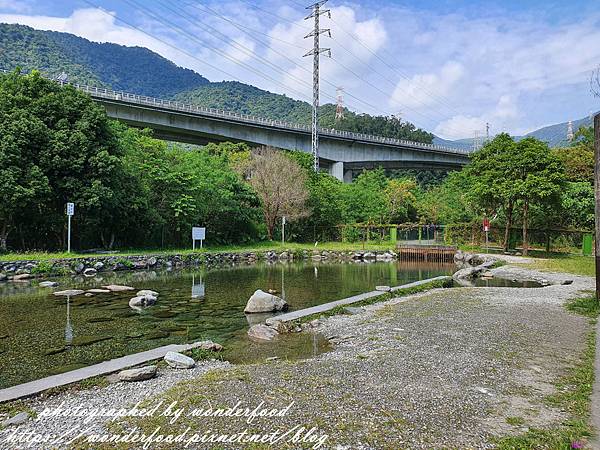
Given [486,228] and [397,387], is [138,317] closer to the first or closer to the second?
[397,387]

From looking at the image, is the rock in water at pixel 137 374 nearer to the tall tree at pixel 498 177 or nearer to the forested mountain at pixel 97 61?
the tall tree at pixel 498 177

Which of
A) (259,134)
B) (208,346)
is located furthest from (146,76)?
(208,346)

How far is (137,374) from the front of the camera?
5277 millimetres

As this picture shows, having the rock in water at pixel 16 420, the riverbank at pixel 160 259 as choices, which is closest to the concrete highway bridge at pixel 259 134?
the riverbank at pixel 160 259

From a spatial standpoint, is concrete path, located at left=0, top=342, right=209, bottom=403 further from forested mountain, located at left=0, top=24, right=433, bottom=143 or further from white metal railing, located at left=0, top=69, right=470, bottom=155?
forested mountain, located at left=0, top=24, right=433, bottom=143

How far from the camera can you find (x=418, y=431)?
11.8 feet

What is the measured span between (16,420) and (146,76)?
11673 centimetres

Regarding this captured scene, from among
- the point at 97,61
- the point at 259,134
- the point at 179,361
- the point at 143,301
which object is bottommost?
the point at 143,301

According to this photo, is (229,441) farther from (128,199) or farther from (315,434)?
(128,199)

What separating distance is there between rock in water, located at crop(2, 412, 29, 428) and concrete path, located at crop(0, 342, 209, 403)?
0.53m

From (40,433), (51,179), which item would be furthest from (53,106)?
(40,433)

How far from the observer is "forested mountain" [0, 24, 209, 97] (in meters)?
61.9

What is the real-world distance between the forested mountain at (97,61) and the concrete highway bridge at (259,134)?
31.4m

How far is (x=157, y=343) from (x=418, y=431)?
211 inches
